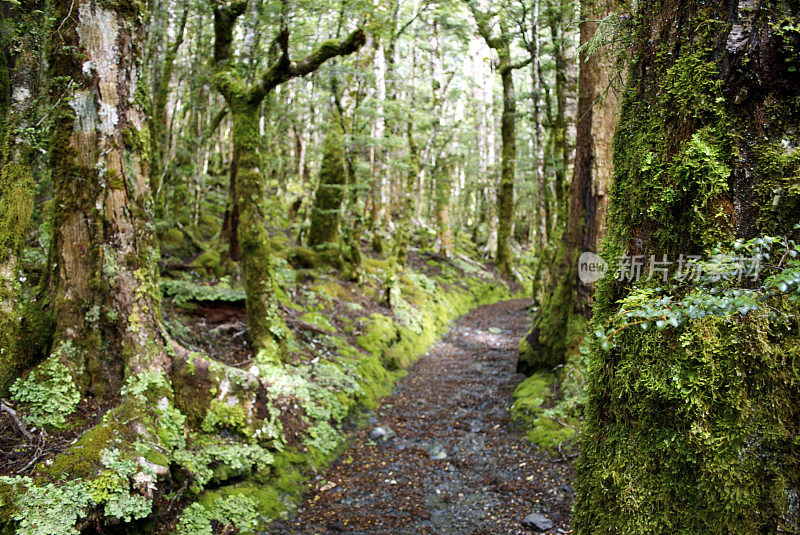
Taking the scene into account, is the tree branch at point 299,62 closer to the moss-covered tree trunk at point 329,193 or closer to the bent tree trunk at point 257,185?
the bent tree trunk at point 257,185

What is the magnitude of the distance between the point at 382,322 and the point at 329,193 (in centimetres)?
439

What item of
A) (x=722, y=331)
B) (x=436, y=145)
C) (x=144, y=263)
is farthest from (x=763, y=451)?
(x=436, y=145)

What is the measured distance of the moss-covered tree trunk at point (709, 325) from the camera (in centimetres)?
150

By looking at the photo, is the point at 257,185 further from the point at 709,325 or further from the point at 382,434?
the point at 709,325

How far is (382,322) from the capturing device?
1031cm

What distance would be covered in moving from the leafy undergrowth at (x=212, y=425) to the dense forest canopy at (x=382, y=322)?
28 mm

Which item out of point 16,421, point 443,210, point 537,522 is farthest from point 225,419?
point 443,210

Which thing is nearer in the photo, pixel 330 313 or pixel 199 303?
pixel 199 303

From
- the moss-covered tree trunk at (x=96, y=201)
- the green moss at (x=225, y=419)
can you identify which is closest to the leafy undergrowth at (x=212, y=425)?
the green moss at (x=225, y=419)

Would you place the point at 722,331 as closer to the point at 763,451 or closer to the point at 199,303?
the point at 763,451

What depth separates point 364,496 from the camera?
514cm

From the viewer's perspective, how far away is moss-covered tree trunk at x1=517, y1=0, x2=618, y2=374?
624 centimetres

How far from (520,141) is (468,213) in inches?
325

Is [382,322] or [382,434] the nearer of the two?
[382,434]
